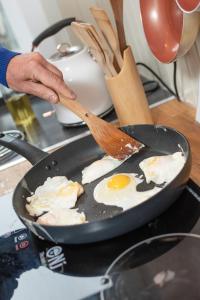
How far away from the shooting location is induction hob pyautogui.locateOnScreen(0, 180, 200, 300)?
55cm

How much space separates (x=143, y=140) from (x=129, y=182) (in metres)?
0.15

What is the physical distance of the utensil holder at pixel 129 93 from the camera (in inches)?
38.9

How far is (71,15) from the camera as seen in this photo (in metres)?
1.63

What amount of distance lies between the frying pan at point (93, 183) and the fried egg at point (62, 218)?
0.06ft

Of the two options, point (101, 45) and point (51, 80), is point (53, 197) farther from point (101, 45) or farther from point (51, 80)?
point (101, 45)

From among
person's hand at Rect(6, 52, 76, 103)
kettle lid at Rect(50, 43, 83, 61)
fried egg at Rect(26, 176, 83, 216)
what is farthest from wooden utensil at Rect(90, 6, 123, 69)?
fried egg at Rect(26, 176, 83, 216)

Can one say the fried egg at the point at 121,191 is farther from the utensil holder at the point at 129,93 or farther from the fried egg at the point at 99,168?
the utensil holder at the point at 129,93

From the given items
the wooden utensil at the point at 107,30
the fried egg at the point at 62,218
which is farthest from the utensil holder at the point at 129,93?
the fried egg at the point at 62,218

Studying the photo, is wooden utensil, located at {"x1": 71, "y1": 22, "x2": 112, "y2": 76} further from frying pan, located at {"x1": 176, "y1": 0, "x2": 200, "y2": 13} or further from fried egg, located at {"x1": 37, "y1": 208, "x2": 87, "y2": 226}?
fried egg, located at {"x1": 37, "y1": 208, "x2": 87, "y2": 226}

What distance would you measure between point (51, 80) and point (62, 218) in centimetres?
34

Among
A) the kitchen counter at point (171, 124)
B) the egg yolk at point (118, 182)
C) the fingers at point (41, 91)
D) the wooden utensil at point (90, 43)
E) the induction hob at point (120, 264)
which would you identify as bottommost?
the kitchen counter at point (171, 124)

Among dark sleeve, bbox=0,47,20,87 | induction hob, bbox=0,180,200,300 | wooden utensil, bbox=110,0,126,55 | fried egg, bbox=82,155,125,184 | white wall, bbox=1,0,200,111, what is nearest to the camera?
induction hob, bbox=0,180,200,300

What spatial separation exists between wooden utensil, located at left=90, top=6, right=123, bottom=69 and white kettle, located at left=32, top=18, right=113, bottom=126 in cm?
19

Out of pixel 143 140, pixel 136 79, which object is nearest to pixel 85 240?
pixel 143 140
